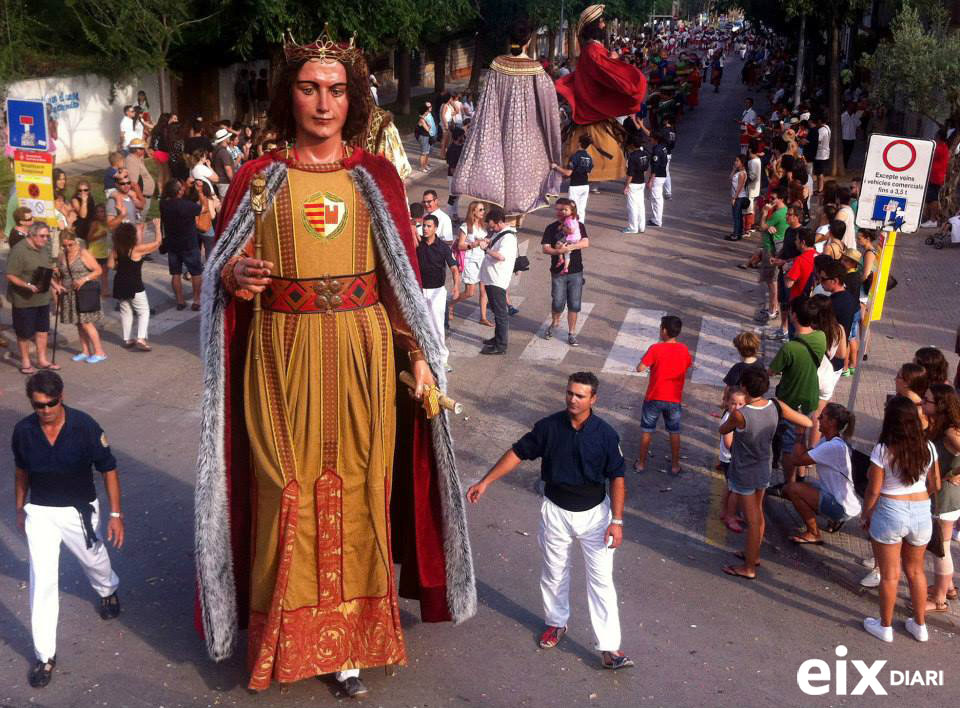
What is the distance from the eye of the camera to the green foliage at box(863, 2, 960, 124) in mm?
19688

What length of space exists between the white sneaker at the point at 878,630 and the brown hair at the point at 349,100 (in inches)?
168

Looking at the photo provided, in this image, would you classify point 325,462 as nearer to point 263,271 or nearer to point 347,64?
point 263,271

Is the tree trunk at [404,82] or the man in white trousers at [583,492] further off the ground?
the tree trunk at [404,82]

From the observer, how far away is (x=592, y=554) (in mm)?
6254

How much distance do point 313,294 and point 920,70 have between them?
17.2 m

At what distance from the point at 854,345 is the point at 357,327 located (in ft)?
24.9

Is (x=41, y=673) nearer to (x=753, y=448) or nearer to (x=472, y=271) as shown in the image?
(x=753, y=448)

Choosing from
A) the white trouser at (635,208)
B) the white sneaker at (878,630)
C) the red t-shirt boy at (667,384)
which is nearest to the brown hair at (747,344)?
the red t-shirt boy at (667,384)

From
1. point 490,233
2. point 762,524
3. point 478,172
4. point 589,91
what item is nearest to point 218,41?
point 589,91

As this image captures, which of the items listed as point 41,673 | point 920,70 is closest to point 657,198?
point 920,70

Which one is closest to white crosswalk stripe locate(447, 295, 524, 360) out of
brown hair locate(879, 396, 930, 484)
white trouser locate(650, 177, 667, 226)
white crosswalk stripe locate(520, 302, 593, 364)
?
white crosswalk stripe locate(520, 302, 593, 364)

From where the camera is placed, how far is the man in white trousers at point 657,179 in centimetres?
1894

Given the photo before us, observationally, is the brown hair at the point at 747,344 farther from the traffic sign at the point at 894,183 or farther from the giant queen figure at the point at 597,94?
the giant queen figure at the point at 597,94

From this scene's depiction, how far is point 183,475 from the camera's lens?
8.95m
